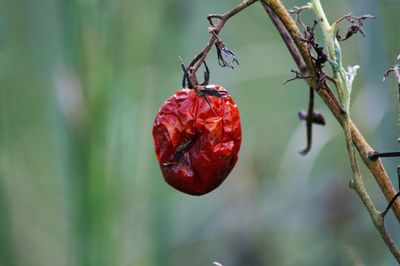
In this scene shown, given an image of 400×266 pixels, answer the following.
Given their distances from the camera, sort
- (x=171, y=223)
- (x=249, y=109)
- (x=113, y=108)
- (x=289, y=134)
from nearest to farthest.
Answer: (x=113, y=108)
(x=171, y=223)
(x=289, y=134)
(x=249, y=109)

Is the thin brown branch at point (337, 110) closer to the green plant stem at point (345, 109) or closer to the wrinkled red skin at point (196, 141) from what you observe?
the green plant stem at point (345, 109)

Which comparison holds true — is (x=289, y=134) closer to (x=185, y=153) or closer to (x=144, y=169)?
(x=144, y=169)

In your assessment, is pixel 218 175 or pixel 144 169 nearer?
pixel 218 175

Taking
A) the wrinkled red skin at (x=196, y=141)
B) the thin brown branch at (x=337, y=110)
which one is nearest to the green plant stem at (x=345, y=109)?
the thin brown branch at (x=337, y=110)

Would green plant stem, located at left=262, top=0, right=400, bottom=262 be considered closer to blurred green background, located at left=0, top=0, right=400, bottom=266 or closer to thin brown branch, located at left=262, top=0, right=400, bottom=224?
thin brown branch, located at left=262, top=0, right=400, bottom=224

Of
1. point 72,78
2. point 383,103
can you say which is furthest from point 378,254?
point 72,78
